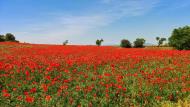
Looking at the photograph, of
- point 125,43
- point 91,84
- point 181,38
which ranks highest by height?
point 181,38

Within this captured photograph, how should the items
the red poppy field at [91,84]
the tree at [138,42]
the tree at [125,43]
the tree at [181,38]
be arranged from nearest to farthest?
the red poppy field at [91,84]
the tree at [181,38]
the tree at [125,43]
the tree at [138,42]

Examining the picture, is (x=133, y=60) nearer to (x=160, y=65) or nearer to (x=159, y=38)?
(x=160, y=65)

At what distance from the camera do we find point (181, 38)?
142ft

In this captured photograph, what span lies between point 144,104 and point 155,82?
2753mm

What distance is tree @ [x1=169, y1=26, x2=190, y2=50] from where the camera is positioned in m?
42.8

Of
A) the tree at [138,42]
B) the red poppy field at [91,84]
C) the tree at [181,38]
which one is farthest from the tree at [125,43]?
the red poppy field at [91,84]

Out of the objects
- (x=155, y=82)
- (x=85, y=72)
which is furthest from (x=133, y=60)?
(x=155, y=82)

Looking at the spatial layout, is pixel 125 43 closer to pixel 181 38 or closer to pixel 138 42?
pixel 138 42

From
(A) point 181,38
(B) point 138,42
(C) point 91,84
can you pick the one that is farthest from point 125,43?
(C) point 91,84

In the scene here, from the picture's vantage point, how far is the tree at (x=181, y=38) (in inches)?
1686

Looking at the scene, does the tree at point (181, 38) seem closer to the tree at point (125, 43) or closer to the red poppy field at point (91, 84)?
the tree at point (125, 43)

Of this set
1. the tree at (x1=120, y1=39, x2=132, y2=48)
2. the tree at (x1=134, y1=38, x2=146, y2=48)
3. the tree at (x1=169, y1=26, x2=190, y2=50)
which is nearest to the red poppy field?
the tree at (x1=169, y1=26, x2=190, y2=50)

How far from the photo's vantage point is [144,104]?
13.2m

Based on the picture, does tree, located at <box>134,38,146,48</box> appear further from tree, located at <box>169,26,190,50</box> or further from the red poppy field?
the red poppy field
